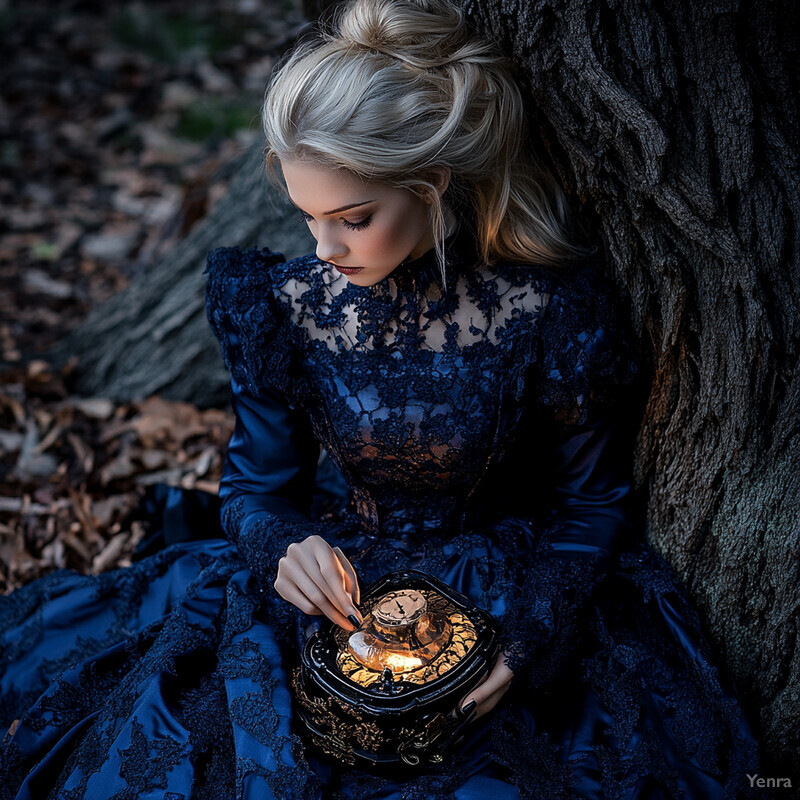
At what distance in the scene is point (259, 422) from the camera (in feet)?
7.61

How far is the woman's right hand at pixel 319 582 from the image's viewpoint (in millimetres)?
1812

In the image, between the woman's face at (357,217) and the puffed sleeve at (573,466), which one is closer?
the woman's face at (357,217)

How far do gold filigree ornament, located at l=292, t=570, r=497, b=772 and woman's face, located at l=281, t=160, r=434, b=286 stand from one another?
777 millimetres

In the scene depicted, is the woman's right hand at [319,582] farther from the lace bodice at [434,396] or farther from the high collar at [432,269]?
the high collar at [432,269]

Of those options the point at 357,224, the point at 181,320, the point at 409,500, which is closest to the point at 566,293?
the point at 357,224

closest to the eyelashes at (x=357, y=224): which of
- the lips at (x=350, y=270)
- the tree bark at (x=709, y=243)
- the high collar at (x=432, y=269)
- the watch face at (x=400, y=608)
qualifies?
the lips at (x=350, y=270)

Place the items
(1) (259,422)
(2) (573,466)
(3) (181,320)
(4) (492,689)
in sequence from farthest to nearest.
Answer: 1. (3) (181,320)
2. (1) (259,422)
3. (2) (573,466)
4. (4) (492,689)

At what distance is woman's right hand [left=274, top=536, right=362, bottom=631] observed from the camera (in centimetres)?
181

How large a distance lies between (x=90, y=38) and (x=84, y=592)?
7275mm

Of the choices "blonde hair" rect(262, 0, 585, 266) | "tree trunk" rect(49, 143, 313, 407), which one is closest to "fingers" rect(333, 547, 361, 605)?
"blonde hair" rect(262, 0, 585, 266)

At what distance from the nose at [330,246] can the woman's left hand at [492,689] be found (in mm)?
992

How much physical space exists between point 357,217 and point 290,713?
1.13 metres

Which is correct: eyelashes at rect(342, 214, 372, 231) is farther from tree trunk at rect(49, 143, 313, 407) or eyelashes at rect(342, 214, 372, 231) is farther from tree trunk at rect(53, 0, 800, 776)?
tree trunk at rect(49, 143, 313, 407)

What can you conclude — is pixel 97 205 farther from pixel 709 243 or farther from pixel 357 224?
pixel 709 243
